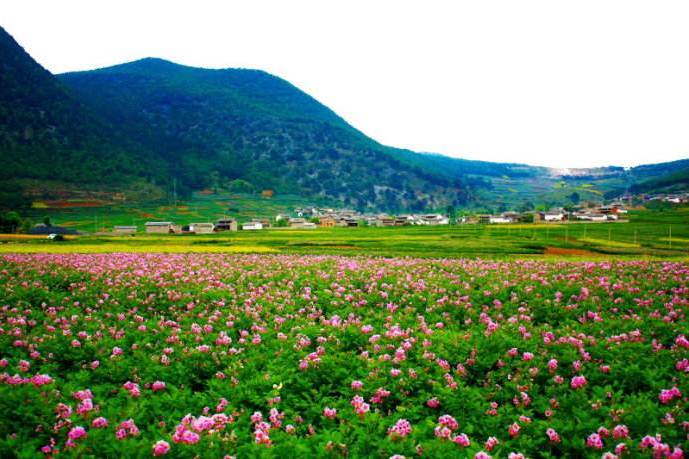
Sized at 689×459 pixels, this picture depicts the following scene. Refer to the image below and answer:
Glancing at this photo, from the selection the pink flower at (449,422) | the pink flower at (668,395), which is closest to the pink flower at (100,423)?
the pink flower at (449,422)

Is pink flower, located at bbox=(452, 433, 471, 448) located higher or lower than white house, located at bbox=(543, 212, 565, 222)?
higher

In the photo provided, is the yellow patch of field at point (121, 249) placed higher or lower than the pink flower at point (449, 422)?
lower

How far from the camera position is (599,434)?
5398mm

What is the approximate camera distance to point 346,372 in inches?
287

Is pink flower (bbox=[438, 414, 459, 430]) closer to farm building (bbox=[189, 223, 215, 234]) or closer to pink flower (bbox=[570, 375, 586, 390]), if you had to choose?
pink flower (bbox=[570, 375, 586, 390])

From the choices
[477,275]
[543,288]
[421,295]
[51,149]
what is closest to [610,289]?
[543,288]

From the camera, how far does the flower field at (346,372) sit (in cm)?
530

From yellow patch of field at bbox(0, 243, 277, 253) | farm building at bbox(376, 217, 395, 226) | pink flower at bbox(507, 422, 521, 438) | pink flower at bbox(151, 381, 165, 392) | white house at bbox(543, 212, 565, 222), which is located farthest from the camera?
farm building at bbox(376, 217, 395, 226)

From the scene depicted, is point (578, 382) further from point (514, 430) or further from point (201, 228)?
point (201, 228)

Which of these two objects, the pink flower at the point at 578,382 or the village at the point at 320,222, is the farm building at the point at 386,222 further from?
the pink flower at the point at 578,382

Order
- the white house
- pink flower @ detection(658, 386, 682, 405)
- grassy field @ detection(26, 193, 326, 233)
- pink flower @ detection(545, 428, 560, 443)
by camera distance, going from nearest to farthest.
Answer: pink flower @ detection(545, 428, 560, 443)
pink flower @ detection(658, 386, 682, 405)
grassy field @ detection(26, 193, 326, 233)
the white house

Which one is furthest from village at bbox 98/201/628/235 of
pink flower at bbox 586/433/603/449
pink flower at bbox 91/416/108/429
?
pink flower at bbox 586/433/603/449

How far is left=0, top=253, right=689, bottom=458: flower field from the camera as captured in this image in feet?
17.4

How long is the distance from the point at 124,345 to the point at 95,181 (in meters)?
191
